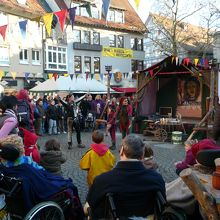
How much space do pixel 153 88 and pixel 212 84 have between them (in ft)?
16.0

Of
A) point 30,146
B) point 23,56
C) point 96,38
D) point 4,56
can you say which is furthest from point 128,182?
point 96,38

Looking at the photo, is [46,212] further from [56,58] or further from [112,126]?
[56,58]

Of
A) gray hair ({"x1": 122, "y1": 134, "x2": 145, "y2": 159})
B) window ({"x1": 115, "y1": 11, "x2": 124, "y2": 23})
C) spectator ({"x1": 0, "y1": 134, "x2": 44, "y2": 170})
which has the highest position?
window ({"x1": 115, "y1": 11, "x2": 124, "y2": 23})

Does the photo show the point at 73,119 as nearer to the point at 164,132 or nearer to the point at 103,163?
the point at 164,132

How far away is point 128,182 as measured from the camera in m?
3.18

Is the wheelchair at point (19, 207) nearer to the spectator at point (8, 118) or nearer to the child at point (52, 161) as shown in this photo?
the child at point (52, 161)

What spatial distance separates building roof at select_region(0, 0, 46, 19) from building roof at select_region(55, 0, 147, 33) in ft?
10.7

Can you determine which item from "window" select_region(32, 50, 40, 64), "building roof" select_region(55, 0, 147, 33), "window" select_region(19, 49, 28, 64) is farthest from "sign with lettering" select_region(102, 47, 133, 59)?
"window" select_region(19, 49, 28, 64)

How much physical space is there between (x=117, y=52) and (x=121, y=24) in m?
3.34

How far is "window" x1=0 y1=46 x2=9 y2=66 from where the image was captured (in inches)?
1124

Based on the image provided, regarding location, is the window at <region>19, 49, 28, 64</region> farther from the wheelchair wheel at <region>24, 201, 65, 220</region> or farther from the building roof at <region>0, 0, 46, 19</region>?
the wheelchair wheel at <region>24, 201, 65, 220</region>

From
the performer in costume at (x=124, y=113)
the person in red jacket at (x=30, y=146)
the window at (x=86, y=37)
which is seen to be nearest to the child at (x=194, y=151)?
the person in red jacket at (x=30, y=146)

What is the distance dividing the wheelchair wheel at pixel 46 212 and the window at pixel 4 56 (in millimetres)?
25933

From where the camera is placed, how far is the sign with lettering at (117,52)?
123ft
